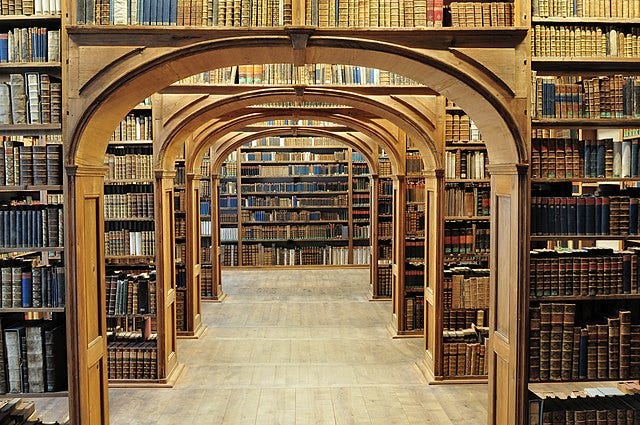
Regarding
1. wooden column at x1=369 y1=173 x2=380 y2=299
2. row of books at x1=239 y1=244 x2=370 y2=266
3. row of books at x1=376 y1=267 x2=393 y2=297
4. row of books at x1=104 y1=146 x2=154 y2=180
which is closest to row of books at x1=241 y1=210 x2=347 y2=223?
row of books at x1=239 y1=244 x2=370 y2=266

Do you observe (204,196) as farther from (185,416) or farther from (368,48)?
(368,48)

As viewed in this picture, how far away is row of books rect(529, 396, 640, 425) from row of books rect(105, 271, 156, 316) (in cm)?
407

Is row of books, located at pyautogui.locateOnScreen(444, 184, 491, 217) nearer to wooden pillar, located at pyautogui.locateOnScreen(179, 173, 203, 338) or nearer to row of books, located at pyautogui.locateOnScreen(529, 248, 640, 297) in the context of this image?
row of books, located at pyautogui.locateOnScreen(529, 248, 640, 297)

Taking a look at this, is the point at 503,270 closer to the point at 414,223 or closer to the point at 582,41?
the point at 582,41

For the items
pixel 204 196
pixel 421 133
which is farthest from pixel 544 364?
pixel 204 196

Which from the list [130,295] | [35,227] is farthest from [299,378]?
[35,227]

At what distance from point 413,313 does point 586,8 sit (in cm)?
548

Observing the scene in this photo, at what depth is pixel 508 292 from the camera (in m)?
4.38

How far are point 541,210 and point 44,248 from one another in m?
3.27

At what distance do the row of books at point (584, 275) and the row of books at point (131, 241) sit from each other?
4184 millimetres

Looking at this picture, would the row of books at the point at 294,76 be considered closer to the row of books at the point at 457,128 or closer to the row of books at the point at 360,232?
the row of books at the point at 457,128

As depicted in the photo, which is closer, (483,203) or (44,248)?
(44,248)

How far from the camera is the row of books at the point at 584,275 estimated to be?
432 centimetres

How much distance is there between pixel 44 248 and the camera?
4055 mm
